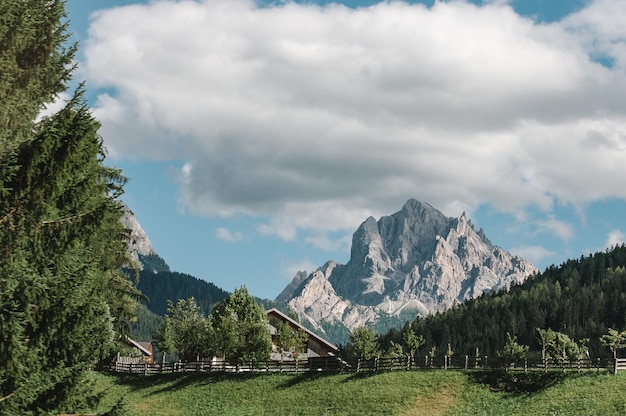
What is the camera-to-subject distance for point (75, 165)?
734 inches

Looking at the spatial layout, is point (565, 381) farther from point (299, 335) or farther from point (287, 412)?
point (299, 335)

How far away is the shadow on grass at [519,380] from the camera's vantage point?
5566 cm

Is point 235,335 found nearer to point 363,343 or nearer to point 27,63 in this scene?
point 363,343

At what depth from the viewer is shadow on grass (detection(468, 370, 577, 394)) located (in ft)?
183

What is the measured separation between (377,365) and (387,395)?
8.92m

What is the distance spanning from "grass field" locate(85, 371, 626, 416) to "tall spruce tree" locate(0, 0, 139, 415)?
29.3m

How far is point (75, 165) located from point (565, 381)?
4593cm

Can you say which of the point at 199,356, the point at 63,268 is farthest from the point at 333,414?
the point at 63,268

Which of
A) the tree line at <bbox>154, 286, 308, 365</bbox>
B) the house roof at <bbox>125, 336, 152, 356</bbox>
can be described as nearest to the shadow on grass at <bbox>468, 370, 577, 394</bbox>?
the tree line at <bbox>154, 286, 308, 365</bbox>

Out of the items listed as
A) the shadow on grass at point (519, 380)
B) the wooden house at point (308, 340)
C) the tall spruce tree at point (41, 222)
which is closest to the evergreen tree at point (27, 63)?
the tall spruce tree at point (41, 222)

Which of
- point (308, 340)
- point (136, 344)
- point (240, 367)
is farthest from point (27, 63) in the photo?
point (308, 340)

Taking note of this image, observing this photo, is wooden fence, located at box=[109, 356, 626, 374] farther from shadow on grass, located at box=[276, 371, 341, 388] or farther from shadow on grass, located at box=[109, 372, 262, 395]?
shadow on grass, located at box=[109, 372, 262, 395]

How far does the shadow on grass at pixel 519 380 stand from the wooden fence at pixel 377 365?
1.06 m

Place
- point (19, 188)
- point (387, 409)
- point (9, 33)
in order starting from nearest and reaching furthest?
point (19, 188), point (9, 33), point (387, 409)
